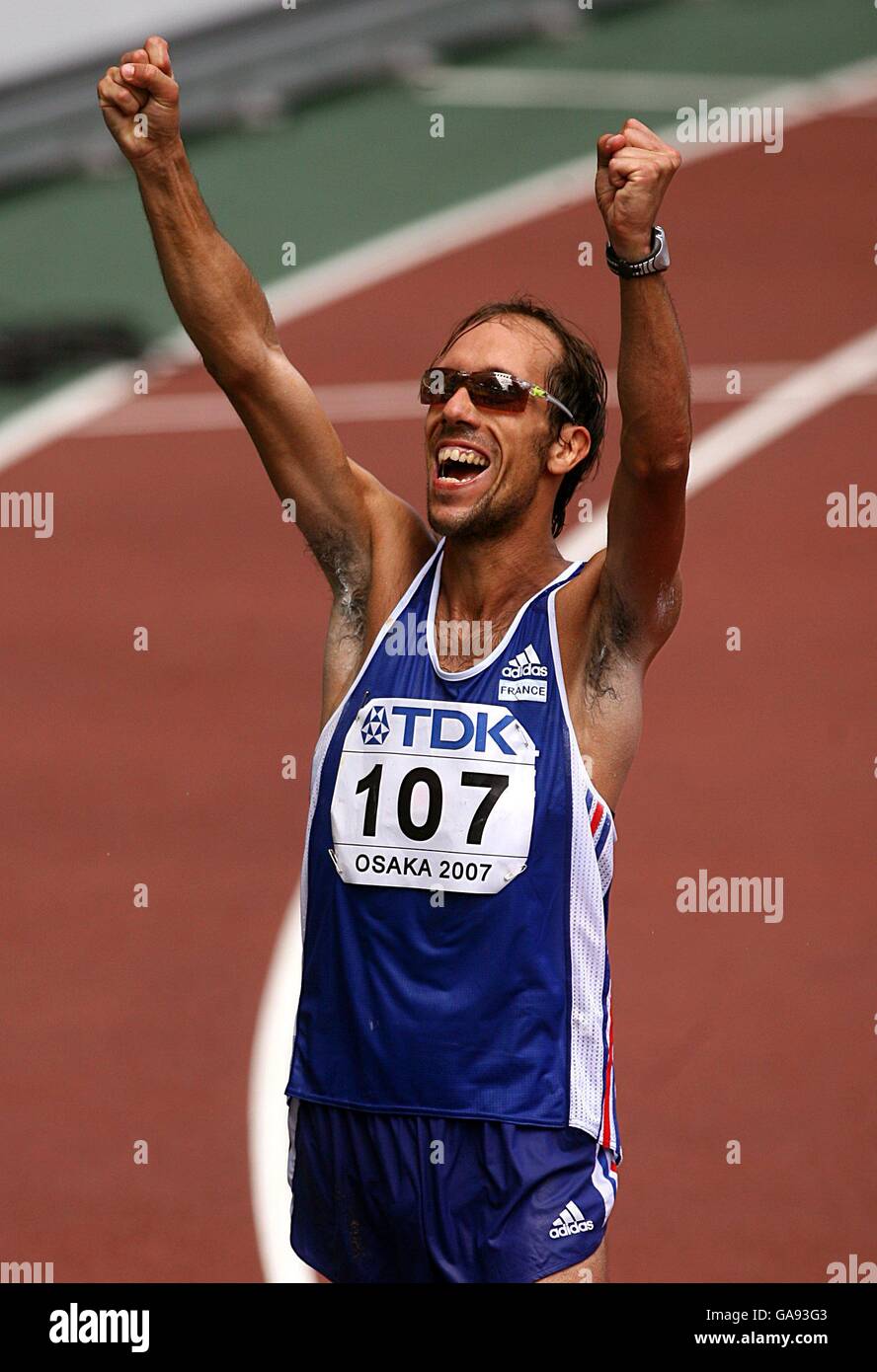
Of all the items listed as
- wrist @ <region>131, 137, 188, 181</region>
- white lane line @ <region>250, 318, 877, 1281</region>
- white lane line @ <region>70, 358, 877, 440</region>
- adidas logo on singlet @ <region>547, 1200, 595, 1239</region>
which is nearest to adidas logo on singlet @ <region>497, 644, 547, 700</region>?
adidas logo on singlet @ <region>547, 1200, 595, 1239</region>

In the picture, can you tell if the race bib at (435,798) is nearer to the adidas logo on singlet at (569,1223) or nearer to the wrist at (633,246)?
the adidas logo on singlet at (569,1223)

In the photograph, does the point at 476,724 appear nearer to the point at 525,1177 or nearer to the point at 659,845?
the point at 525,1177

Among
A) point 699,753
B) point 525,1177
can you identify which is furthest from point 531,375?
point 699,753

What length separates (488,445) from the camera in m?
4.54

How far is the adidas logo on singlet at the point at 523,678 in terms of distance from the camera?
14.4 ft

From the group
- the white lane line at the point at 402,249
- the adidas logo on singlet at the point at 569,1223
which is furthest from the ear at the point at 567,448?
the white lane line at the point at 402,249

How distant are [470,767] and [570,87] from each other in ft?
43.0

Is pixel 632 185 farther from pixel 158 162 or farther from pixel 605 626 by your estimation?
pixel 158 162

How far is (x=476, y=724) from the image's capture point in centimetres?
437

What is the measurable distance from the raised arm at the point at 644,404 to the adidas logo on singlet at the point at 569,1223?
1.22 m

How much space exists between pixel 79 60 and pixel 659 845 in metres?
8.53

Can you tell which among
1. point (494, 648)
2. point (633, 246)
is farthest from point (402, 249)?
point (633, 246)

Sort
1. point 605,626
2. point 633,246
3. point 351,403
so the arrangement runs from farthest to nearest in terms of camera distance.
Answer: point 351,403 → point 605,626 → point 633,246

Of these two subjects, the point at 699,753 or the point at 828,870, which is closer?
the point at 828,870
